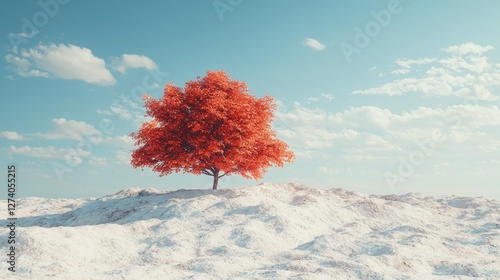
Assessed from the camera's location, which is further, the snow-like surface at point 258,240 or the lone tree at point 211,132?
the lone tree at point 211,132

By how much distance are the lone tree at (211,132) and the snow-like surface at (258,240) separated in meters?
2.03

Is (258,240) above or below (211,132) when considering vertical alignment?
below

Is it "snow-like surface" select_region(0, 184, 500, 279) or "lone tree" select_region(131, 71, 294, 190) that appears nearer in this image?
"snow-like surface" select_region(0, 184, 500, 279)

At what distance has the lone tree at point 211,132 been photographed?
24.1m

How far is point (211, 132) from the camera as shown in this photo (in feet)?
81.7

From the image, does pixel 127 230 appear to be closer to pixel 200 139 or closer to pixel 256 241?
pixel 256 241

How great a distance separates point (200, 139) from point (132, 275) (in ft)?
44.1

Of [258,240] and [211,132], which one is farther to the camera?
[211,132]

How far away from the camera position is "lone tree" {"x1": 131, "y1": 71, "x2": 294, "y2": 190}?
79.0 feet

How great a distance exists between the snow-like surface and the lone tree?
2.03 m

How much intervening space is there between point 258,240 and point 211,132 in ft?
35.3

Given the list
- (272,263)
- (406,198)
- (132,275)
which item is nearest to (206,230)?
(272,263)

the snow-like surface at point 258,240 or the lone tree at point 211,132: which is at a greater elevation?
the lone tree at point 211,132

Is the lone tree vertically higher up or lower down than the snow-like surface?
higher up
